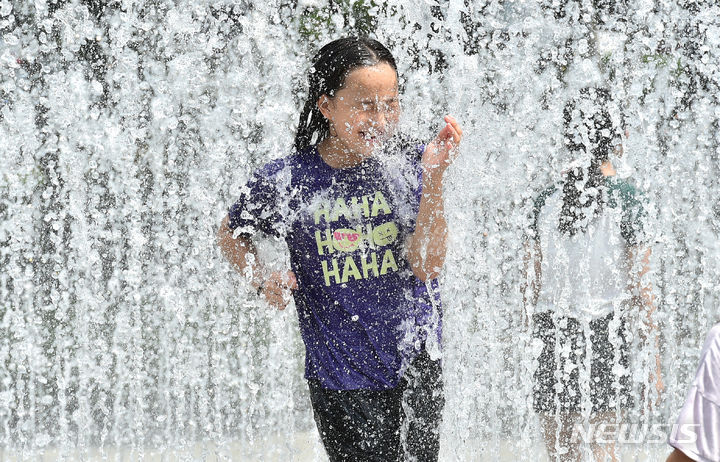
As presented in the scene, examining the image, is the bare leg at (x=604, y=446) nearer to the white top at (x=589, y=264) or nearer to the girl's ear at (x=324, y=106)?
the white top at (x=589, y=264)

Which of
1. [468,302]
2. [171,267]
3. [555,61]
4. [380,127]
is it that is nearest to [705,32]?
[555,61]

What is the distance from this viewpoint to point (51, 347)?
5551 millimetres

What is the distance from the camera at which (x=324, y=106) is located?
2.45 meters

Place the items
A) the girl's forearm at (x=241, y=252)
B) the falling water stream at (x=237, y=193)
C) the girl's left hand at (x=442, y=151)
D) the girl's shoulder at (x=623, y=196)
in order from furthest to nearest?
the falling water stream at (x=237, y=193)
the girl's shoulder at (x=623, y=196)
the girl's forearm at (x=241, y=252)
the girl's left hand at (x=442, y=151)

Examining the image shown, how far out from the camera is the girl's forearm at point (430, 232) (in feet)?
7.29

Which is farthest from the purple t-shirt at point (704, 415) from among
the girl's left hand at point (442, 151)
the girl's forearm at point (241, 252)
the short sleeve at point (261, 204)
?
the girl's forearm at point (241, 252)

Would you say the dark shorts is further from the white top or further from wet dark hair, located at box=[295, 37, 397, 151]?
wet dark hair, located at box=[295, 37, 397, 151]

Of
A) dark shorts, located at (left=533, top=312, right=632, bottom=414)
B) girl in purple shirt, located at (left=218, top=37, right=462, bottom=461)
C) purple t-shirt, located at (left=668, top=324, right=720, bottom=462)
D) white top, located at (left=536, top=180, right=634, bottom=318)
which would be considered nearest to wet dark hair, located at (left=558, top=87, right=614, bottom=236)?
white top, located at (left=536, top=180, right=634, bottom=318)

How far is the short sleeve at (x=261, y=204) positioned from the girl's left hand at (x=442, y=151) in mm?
394

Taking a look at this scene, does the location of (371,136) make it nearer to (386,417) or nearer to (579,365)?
(386,417)

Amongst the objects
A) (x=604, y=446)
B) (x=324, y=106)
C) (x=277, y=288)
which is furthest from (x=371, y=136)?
(x=604, y=446)

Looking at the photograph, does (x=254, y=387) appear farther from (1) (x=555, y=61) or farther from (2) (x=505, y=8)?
(2) (x=505, y=8)

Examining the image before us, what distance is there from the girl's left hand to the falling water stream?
4.64ft

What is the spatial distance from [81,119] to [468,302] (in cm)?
309
